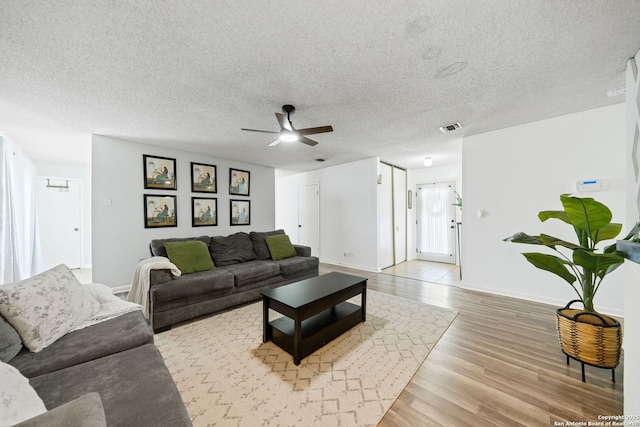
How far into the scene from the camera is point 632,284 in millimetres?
1106

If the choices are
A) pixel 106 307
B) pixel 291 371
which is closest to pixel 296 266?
pixel 291 371

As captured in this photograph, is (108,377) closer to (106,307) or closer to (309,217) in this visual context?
(106,307)

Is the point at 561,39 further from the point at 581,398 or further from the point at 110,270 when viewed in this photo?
the point at 110,270

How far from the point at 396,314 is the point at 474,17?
111 inches

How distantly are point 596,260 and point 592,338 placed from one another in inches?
23.6

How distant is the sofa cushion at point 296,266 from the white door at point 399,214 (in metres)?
2.37

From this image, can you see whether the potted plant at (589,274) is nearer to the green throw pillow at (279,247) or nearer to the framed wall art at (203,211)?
the green throw pillow at (279,247)

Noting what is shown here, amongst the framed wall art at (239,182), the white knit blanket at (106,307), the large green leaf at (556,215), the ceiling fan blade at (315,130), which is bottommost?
the white knit blanket at (106,307)

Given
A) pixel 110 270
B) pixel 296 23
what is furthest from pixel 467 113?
pixel 110 270

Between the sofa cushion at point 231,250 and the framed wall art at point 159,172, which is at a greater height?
the framed wall art at point 159,172

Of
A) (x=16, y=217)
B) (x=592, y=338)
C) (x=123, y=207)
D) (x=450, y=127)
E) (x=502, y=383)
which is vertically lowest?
(x=502, y=383)

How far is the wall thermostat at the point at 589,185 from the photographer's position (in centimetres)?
273

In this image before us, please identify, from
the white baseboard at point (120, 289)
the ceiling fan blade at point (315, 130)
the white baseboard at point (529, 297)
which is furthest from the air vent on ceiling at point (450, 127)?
the white baseboard at point (120, 289)

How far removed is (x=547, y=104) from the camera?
103 inches
